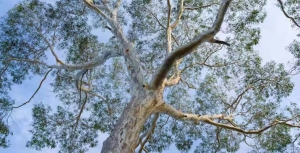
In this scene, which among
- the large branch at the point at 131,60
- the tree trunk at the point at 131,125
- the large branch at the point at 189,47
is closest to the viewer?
the large branch at the point at 189,47

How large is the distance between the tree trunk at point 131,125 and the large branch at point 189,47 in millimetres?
323

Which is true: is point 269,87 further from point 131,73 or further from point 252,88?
point 131,73

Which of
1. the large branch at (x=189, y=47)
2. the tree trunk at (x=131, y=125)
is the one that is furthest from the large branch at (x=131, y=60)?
the large branch at (x=189, y=47)

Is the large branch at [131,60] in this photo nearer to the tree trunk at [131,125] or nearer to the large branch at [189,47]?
the tree trunk at [131,125]

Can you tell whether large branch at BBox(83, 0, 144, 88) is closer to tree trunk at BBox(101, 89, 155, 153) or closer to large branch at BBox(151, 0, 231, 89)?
tree trunk at BBox(101, 89, 155, 153)

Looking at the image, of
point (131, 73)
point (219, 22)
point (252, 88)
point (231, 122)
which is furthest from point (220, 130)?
point (219, 22)

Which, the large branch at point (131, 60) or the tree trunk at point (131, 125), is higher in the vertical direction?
the large branch at point (131, 60)

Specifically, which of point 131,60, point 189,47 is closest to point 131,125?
point 189,47

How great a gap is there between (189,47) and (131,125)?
160 cm

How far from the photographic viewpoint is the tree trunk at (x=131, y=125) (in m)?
5.41

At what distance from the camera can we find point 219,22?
518 cm

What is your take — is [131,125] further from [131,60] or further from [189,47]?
[131,60]

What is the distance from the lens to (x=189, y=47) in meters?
5.54

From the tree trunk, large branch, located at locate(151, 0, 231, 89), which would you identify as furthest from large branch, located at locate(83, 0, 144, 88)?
large branch, located at locate(151, 0, 231, 89)
